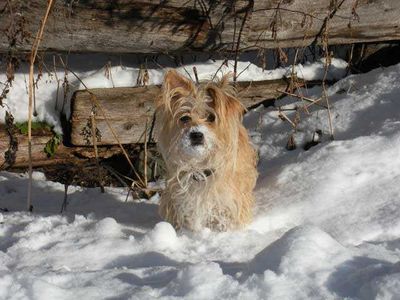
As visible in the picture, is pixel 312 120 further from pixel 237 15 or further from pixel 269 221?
pixel 269 221

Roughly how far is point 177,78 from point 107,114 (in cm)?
172

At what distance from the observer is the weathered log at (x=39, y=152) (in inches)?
226

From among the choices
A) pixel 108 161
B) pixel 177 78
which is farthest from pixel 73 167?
pixel 177 78

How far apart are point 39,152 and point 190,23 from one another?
71.8 inches

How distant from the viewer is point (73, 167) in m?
5.86

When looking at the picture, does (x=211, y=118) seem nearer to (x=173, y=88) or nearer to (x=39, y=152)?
(x=173, y=88)

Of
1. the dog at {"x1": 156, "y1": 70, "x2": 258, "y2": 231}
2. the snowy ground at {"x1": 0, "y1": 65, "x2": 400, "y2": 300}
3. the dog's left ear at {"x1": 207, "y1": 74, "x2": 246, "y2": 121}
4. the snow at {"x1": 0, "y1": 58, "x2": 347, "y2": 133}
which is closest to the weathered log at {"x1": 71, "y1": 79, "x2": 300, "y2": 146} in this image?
the snow at {"x1": 0, "y1": 58, "x2": 347, "y2": 133}

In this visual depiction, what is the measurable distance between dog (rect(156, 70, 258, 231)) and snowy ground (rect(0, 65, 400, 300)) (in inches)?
5.9

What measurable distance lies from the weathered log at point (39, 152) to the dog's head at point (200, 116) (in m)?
1.90

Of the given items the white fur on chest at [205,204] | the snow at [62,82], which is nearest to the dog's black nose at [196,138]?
the white fur on chest at [205,204]

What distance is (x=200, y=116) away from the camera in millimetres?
4227

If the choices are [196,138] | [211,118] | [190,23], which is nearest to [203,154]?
[196,138]

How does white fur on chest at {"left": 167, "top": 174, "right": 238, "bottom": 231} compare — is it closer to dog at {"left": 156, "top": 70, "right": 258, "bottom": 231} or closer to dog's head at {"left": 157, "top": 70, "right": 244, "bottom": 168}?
dog at {"left": 156, "top": 70, "right": 258, "bottom": 231}

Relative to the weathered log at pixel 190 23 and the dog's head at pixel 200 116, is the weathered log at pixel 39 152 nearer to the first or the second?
the weathered log at pixel 190 23
